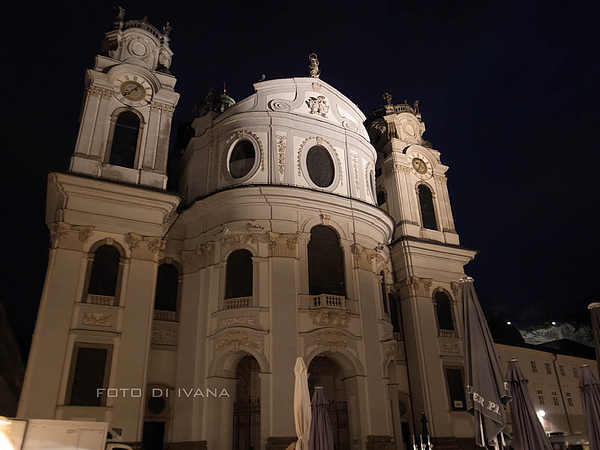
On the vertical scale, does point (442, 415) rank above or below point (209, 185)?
below

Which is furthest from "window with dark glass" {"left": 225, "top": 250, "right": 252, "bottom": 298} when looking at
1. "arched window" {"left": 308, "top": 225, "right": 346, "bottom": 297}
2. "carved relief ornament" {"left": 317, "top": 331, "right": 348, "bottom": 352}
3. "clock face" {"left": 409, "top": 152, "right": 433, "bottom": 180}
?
"clock face" {"left": 409, "top": 152, "right": 433, "bottom": 180}

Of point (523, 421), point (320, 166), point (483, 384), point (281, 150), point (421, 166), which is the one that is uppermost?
point (421, 166)

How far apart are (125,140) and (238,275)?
799 centimetres

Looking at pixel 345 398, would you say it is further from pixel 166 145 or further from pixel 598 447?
pixel 166 145

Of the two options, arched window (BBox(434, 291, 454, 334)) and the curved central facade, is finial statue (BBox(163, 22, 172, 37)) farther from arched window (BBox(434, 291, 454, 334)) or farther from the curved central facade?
arched window (BBox(434, 291, 454, 334))

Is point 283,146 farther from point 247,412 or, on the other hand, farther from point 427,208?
point 247,412

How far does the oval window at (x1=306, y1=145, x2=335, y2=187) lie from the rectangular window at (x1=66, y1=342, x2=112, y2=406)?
11.5m

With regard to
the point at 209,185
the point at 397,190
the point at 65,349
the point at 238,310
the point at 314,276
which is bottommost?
the point at 65,349

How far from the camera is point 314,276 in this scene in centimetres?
2095

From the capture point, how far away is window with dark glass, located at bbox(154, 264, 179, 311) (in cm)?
2091

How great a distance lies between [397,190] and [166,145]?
13.3 metres

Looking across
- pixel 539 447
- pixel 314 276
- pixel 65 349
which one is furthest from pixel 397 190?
pixel 539 447

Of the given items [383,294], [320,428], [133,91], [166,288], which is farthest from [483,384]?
[133,91]

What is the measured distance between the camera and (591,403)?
10234 mm
